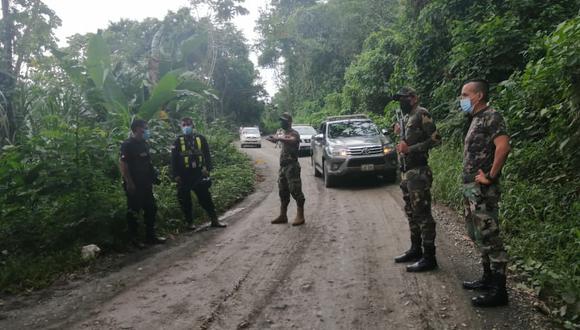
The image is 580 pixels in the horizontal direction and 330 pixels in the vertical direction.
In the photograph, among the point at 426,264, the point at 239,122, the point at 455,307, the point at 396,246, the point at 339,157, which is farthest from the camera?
the point at 239,122

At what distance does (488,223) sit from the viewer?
365cm

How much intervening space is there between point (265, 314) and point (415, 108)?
2.65 metres

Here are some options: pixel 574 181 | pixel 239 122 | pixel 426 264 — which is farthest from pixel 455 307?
pixel 239 122

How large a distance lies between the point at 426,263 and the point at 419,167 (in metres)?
1.02

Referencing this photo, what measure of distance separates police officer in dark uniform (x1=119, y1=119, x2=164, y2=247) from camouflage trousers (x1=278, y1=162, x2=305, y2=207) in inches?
84.2

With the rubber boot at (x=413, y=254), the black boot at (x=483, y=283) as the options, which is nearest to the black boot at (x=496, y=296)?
the black boot at (x=483, y=283)

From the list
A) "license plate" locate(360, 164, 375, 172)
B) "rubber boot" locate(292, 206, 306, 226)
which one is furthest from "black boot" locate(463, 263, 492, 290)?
"license plate" locate(360, 164, 375, 172)

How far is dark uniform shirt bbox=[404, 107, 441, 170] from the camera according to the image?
15.0 ft

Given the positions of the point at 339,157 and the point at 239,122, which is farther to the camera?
the point at 239,122

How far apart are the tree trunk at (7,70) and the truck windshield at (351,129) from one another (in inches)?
281

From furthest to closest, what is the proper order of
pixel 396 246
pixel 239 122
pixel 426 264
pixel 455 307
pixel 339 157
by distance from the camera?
pixel 239 122 < pixel 339 157 < pixel 396 246 < pixel 426 264 < pixel 455 307

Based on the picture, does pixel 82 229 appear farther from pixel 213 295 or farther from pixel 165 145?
pixel 165 145

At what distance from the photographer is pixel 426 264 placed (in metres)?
4.56

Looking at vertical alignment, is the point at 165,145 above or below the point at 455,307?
above
